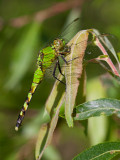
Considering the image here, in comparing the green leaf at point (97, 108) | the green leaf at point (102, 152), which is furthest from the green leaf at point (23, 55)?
the green leaf at point (102, 152)

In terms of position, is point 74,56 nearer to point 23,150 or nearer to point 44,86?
point 44,86

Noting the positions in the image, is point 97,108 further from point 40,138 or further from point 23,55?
point 23,55

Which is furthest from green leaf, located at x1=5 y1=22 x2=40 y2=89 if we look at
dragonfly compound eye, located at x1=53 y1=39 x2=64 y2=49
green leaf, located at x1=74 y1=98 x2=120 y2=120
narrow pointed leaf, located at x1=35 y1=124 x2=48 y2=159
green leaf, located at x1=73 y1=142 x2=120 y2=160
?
green leaf, located at x1=73 y1=142 x2=120 y2=160

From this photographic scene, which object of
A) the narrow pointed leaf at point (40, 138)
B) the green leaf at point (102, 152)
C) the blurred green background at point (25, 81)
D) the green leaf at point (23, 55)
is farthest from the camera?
the green leaf at point (23, 55)

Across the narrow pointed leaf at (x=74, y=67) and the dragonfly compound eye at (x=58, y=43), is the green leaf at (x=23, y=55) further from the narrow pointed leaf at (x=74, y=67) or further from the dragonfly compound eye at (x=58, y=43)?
the narrow pointed leaf at (x=74, y=67)

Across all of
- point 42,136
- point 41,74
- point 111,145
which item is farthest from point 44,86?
point 111,145

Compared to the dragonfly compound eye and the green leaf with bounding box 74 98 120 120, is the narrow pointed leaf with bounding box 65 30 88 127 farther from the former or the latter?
the dragonfly compound eye
